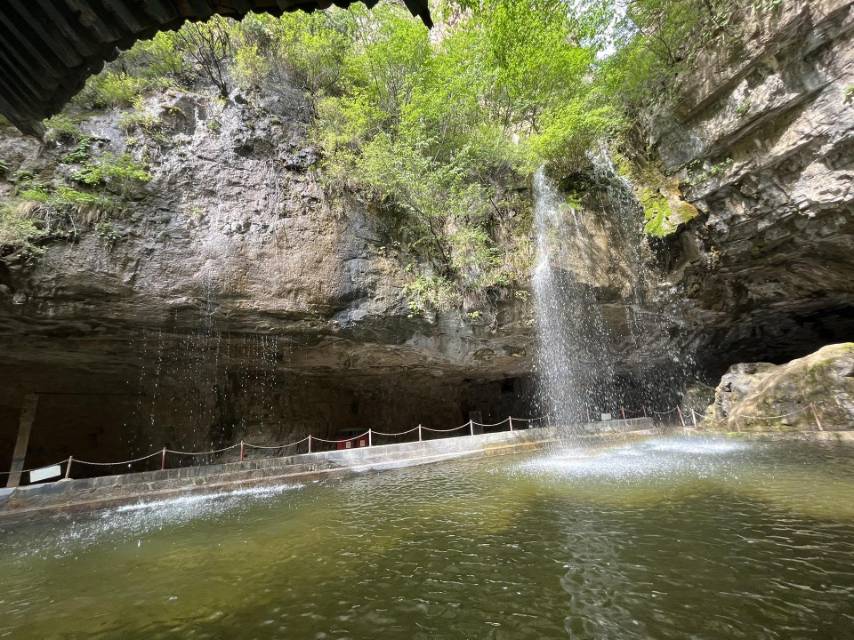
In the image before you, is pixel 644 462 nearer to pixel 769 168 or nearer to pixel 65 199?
pixel 769 168

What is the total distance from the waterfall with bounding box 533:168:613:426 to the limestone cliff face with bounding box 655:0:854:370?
135 inches

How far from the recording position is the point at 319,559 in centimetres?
433

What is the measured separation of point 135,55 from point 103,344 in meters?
9.87

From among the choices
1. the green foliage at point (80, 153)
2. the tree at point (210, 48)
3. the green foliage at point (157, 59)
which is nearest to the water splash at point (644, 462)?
the green foliage at point (80, 153)

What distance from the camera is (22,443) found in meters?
9.37

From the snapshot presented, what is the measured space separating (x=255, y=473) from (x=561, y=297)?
11606mm

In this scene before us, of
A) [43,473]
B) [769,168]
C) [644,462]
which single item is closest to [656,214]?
[769,168]

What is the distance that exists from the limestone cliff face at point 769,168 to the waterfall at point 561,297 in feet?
11.2

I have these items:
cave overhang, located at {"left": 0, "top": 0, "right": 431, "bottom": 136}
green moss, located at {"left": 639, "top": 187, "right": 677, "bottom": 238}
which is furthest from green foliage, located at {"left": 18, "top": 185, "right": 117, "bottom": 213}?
green moss, located at {"left": 639, "top": 187, "right": 677, "bottom": 238}

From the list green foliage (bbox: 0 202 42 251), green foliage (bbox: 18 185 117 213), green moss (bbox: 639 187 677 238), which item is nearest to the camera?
green foliage (bbox: 0 202 42 251)

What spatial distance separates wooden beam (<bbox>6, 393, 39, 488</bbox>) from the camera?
8.97 meters

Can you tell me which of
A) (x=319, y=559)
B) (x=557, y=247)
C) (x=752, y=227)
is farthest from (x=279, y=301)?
(x=752, y=227)

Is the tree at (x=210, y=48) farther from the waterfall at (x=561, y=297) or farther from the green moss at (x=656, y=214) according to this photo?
the green moss at (x=656, y=214)

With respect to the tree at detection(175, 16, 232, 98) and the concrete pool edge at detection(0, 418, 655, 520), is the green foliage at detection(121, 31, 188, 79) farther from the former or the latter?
the concrete pool edge at detection(0, 418, 655, 520)
